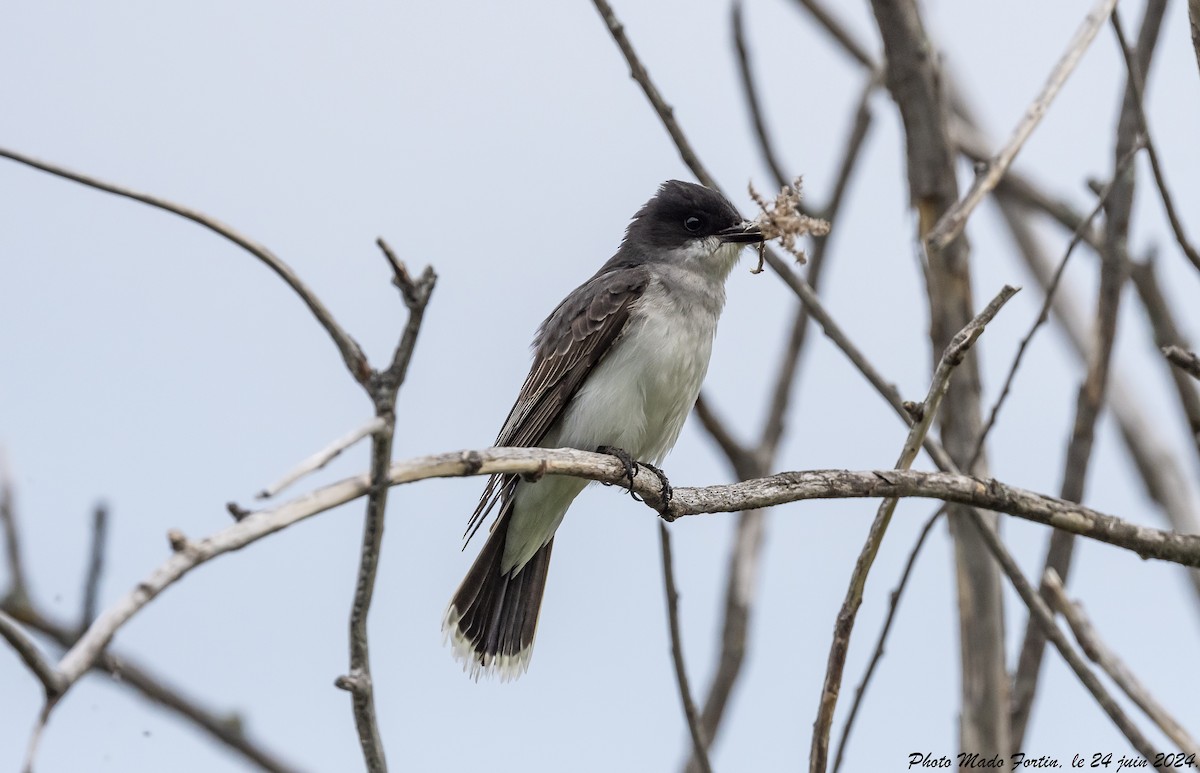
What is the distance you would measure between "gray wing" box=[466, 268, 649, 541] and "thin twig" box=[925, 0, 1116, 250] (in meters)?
2.11

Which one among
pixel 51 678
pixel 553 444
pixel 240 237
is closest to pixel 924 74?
pixel 553 444

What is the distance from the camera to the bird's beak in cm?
660

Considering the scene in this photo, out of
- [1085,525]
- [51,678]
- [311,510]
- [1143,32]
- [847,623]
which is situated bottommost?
[51,678]

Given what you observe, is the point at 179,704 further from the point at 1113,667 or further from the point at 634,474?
the point at 1113,667

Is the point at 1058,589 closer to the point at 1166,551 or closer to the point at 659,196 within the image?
the point at 1166,551

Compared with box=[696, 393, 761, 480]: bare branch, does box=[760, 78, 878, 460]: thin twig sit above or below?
above

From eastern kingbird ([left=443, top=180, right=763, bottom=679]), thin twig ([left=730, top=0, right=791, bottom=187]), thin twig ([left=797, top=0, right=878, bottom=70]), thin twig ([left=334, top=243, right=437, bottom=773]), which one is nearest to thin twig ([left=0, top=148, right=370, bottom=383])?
thin twig ([left=334, top=243, right=437, bottom=773])

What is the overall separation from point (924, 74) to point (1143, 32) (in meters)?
1.13

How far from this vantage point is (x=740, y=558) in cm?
789

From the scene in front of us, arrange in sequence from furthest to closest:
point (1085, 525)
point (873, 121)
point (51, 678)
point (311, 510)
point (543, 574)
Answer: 1. point (873, 121)
2. point (543, 574)
3. point (1085, 525)
4. point (311, 510)
5. point (51, 678)

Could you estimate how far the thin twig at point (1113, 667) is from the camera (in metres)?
4.23

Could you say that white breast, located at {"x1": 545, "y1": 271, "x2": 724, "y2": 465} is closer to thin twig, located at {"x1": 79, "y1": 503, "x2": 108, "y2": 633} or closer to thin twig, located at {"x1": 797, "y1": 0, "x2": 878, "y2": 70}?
thin twig, located at {"x1": 79, "y1": 503, "x2": 108, "y2": 633}

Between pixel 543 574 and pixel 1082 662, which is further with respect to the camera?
pixel 543 574

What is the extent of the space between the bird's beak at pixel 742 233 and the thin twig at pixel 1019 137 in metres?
1.94
